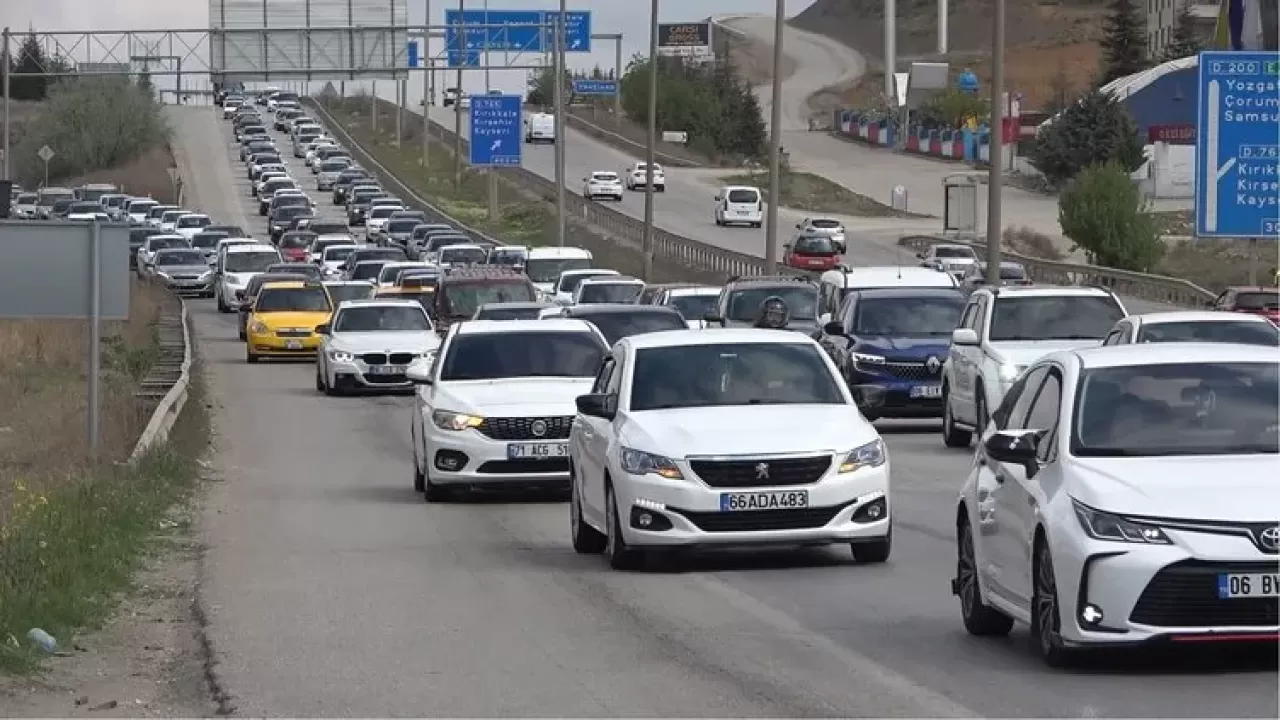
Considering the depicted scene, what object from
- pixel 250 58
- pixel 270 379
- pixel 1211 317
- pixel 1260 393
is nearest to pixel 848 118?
pixel 250 58

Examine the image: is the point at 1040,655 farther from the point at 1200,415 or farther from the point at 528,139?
the point at 528,139

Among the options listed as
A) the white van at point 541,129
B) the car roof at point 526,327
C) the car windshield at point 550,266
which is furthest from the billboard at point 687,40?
the car roof at point 526,327

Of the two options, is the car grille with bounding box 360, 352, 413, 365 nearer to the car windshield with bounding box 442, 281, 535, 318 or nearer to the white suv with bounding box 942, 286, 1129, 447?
the car windshield with bounding box 442, 281, 535, 318

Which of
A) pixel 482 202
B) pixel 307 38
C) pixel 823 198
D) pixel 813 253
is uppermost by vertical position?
pixel 307 38

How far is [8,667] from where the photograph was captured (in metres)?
11.9

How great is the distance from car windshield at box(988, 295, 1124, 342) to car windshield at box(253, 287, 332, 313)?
2501cm

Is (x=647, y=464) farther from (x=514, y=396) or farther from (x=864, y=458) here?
(x=514, y=396)

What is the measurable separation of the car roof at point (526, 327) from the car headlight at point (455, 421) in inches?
74.5

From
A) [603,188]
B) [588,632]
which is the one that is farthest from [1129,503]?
[603,188]

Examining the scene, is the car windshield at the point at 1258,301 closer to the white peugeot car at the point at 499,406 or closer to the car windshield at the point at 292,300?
the car windshield at the point at 292,300

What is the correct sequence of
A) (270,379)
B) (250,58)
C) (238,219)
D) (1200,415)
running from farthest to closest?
1. (238,219)
2. (250,58)
3. (270,379)
4. (1200,415)

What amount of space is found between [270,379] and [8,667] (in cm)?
3424

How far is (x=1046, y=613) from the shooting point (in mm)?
11180

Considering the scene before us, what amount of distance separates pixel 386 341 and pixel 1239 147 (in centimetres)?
1663
